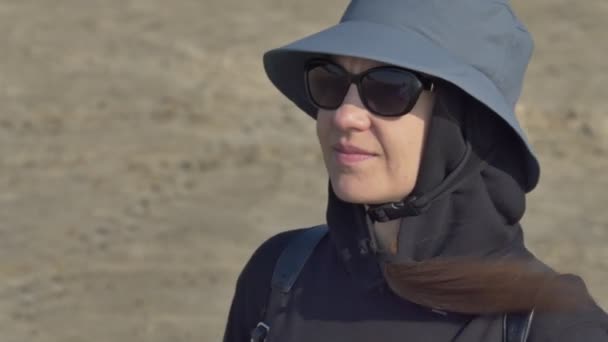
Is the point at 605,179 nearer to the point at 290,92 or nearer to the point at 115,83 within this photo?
the point at 115,83

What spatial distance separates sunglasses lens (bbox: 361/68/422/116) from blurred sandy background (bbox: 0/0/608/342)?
4.03 m

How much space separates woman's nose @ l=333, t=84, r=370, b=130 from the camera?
7.36 ft

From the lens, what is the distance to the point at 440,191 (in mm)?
2264

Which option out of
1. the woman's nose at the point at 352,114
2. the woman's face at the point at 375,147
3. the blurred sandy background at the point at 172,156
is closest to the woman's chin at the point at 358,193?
the woman's face at the point at 375,147

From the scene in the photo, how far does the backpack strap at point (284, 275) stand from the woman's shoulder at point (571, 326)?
0.51 metres

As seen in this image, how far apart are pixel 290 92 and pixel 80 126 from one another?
586 cm

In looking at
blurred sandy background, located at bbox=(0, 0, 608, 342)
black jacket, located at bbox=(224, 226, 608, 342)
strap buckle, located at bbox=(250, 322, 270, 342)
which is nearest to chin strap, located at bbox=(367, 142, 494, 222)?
black jacket, located at bbox=(224, 226, 608, 342)

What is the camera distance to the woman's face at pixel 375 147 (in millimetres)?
2248

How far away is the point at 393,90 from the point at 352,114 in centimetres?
9

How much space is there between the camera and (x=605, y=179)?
7730 mm

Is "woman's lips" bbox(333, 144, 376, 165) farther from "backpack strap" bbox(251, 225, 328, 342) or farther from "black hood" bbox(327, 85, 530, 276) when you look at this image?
"backpack strap" bbox(251, 225, 328, 342)

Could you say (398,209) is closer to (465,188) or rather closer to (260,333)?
(465,188)

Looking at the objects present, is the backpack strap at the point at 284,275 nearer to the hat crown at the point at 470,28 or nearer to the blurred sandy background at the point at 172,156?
the hat crown at the point at 470,28

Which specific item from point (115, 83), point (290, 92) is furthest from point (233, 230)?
point (290, 92)
